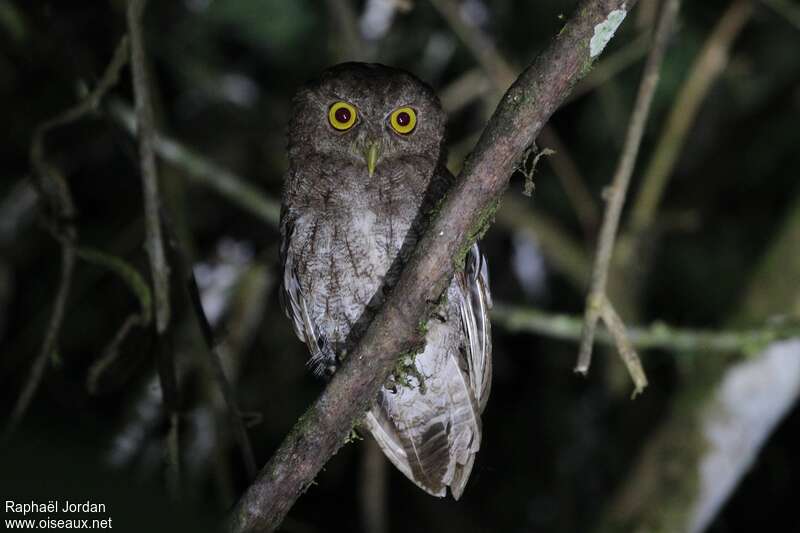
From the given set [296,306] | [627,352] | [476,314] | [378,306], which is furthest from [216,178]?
[627,352]

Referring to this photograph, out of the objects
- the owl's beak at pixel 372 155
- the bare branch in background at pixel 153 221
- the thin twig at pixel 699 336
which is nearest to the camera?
the bare branch in background at pixel 153 221

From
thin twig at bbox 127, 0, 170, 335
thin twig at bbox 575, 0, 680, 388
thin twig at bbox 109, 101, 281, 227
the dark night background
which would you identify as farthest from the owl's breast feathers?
thin twig at bbox 109, 101, 281, 227

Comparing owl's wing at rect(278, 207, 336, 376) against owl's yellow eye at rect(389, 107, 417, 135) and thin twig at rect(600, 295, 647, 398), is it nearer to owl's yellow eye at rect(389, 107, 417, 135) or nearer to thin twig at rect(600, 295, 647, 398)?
owl's yellow eye at rect(389, 107, 417, 135)

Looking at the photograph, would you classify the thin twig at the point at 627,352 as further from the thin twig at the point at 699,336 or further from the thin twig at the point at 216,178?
the thin twig at the point at 216,178

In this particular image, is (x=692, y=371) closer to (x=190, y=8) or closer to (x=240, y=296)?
(x=240, y=296)

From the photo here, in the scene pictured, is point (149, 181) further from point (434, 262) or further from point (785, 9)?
point (785, 9)

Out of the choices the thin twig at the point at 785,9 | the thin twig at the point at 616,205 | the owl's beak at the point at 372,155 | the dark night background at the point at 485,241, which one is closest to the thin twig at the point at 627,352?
the thin twig at the point at 616,205
